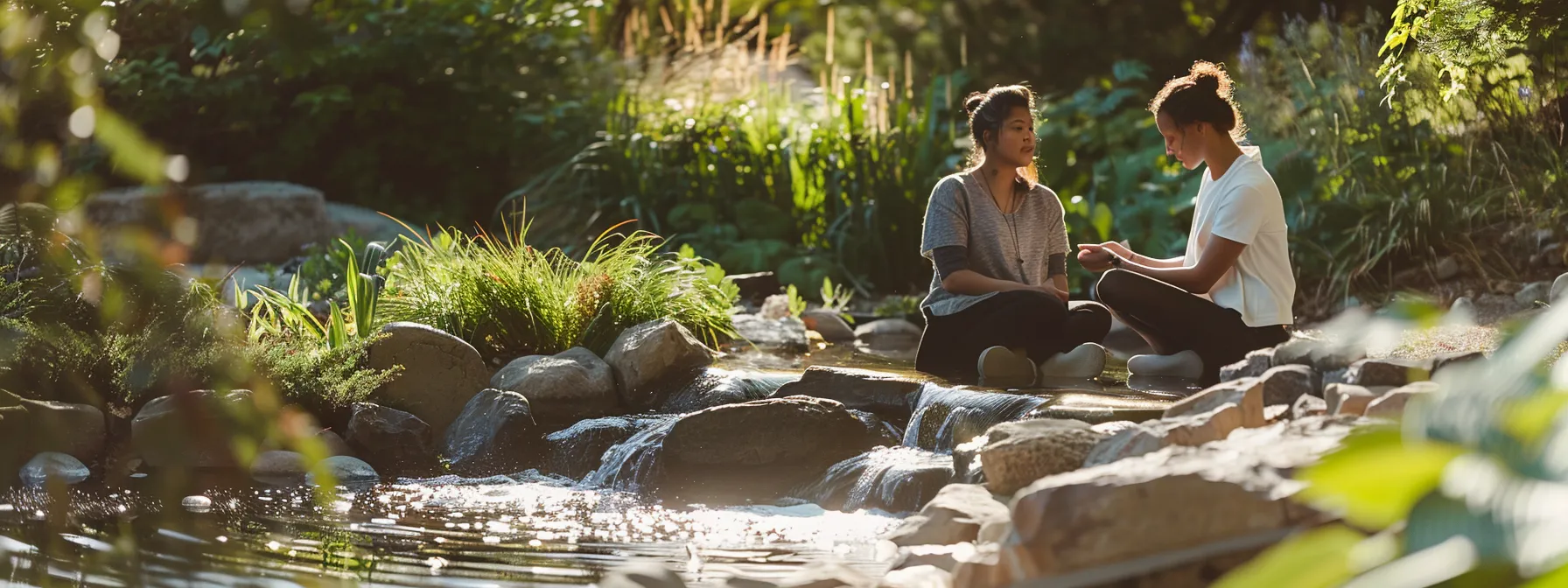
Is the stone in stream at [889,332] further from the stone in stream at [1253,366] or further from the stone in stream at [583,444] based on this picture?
the stone in stream at [1253,366]

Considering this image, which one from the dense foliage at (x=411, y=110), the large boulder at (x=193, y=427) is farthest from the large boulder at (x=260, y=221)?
the large boulder at (x=193, y=427)

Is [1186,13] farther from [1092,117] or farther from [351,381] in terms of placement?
[351,381]

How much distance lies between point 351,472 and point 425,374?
2.70 ft

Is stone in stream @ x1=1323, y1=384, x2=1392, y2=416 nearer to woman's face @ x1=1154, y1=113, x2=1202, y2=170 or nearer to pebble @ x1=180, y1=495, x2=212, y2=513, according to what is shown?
woman's face @ x1=1154, y1=113, x2=1202, y2=170

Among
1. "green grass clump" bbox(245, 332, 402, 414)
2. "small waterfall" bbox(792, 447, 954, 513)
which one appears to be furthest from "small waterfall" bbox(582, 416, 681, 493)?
"green grass clump" bbox(245, 332, 402, 414)

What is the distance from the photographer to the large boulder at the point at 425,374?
4707mm

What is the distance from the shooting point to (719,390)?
4.76 m

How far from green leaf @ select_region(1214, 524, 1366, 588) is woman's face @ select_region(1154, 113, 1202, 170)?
4.15 m

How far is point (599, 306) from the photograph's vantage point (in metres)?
5.55

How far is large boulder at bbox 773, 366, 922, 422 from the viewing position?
4395mm

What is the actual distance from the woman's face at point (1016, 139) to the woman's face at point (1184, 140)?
424mm

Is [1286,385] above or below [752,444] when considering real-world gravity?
above

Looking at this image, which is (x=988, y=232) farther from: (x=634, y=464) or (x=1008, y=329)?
(x=634, y=464)

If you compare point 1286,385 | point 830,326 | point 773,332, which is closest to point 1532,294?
point 830,326
